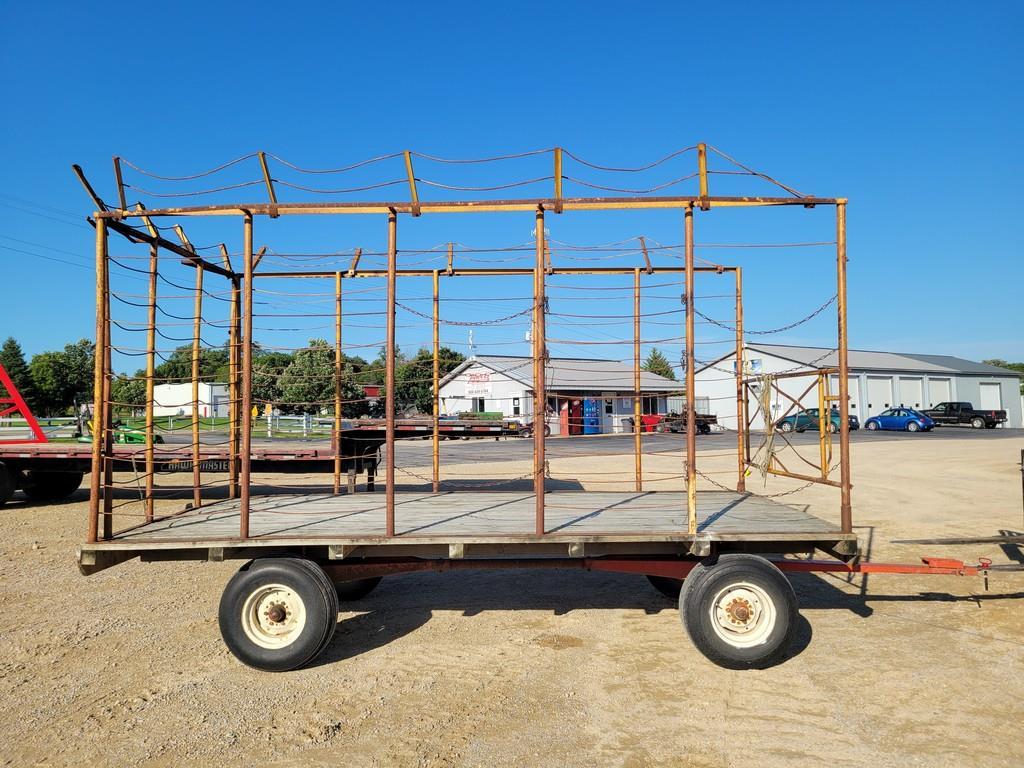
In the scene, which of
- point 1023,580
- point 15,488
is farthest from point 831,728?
point 15,488

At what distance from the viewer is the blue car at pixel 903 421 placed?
40000mm

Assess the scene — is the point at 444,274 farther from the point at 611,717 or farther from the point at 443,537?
the point at 611,717

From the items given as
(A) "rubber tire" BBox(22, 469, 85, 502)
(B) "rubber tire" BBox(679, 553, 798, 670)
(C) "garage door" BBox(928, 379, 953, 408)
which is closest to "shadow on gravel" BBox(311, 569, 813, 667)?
(B) "rubber tire" BBox(679, 553, 798, 670)

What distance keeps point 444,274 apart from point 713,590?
619 cm

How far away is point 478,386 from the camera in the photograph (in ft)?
152

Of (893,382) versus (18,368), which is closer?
(893,382)

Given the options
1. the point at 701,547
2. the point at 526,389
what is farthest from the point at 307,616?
the point at 526,389

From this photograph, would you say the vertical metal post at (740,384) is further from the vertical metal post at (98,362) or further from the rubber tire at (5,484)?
the rubber tire at (5,484)

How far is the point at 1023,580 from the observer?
7.32 m

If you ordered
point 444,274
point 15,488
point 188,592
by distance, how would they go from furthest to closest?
point 15,488
point 444,274
point 188,592

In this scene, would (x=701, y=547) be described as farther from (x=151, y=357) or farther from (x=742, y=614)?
(x=151, y=357)

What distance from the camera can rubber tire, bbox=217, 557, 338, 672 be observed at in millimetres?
4902

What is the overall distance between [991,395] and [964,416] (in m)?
15.1

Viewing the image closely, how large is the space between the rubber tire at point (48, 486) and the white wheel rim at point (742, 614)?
551 inches
